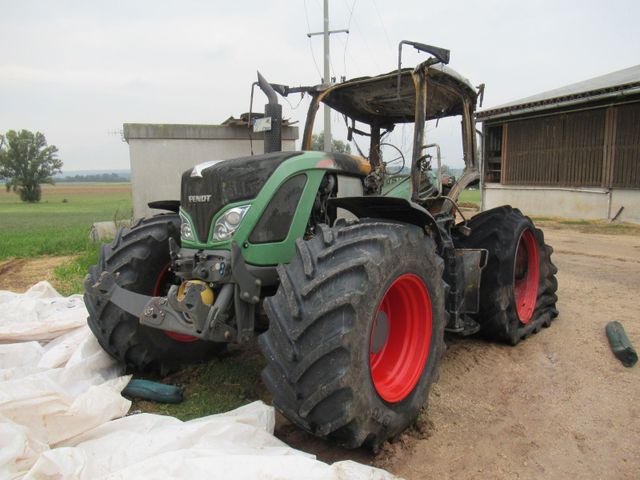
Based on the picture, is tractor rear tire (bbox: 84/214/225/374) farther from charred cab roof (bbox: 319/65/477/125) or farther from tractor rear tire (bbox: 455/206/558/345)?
tractor rear tire (bbox: 455/206/558/345)

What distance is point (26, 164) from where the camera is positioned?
61.8m

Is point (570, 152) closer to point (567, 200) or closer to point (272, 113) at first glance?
point (567, 200)

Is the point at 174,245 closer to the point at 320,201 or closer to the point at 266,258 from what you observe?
the point at 266,258

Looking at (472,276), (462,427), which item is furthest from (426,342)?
(472,276)

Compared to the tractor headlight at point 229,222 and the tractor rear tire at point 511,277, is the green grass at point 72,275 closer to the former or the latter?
the tractor headlight at point 229,222

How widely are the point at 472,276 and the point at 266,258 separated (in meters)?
1.68

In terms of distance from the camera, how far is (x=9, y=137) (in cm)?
6369

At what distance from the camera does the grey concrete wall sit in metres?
13.0

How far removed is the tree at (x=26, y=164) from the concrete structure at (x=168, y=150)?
5649 centimetres

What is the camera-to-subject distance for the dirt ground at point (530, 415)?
8.63ft

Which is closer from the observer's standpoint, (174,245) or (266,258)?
(266,258)

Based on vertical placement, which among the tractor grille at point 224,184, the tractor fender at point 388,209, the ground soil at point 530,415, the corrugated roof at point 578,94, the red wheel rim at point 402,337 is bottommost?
the ground soil at point 530,415

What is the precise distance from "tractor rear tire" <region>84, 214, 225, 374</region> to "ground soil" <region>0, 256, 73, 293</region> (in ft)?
13.0

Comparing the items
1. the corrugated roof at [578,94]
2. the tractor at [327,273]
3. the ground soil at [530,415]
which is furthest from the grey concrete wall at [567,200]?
the tractor at [327,273]
